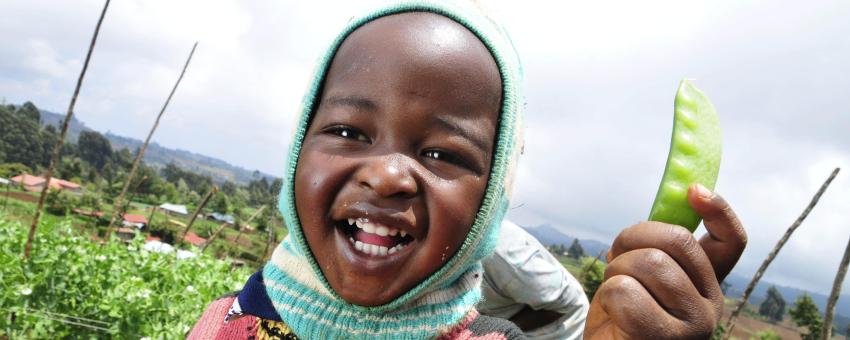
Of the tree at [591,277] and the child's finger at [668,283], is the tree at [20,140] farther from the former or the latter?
the child's finger at [668,283]

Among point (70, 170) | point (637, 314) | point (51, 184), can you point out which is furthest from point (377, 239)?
point (70, 170)

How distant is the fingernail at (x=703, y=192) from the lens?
3.46 feet

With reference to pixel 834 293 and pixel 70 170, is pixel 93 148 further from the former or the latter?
pixel 834 293

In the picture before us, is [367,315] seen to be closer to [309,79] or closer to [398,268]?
[398,268]

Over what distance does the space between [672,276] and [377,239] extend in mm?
592

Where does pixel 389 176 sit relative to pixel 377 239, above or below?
above

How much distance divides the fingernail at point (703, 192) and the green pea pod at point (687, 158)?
0.13 ft

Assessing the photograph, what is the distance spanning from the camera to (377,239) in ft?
3.65

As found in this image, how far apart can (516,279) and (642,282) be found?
6.06ft

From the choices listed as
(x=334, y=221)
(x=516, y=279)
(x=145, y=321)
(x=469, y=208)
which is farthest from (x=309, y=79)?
(x=145, y=321)

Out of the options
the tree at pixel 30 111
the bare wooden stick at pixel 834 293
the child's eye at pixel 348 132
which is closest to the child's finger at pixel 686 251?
the child's eye at pixel 348 132

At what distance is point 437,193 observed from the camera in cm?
110

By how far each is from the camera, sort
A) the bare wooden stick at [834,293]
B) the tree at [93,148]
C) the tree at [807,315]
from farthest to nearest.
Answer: the tree at [93,148] < the tree at [807,315] < the bare wooden stick at [834,293]

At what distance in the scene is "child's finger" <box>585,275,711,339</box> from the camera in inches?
37.6
